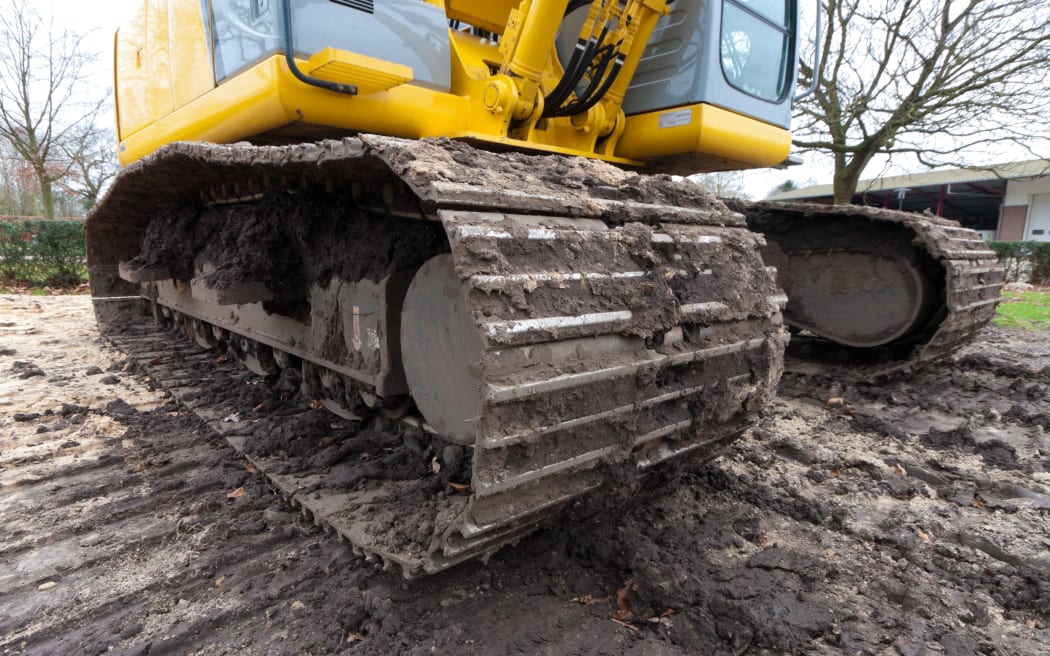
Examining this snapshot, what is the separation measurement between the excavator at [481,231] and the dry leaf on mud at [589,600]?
1.10ft

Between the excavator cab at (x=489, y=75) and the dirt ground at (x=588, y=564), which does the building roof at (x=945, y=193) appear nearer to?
the excavator cab at (x=489, y=75)

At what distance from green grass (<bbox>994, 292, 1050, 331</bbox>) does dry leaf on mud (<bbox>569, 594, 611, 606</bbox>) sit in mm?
6981

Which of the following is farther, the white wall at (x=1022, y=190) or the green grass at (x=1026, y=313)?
the white wall at (x=1022, y=190)

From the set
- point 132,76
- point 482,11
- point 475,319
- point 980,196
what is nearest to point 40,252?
point 132,76

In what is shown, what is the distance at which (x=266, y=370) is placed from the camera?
11.7ft

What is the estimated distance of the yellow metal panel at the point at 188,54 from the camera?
9.18ft

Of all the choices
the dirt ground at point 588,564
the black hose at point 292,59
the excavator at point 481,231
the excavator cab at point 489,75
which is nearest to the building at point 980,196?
the excavator cab at point 489,75

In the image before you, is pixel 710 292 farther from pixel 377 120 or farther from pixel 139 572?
pixel 139 572

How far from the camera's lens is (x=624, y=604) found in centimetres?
Result: 183

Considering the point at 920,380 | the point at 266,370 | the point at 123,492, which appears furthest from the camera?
the point at 920,380

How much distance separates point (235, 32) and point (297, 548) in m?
2.08

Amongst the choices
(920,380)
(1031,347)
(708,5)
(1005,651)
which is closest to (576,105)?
(708,5)

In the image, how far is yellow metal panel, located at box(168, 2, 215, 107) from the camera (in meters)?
2.80

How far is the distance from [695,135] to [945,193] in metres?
27.9
